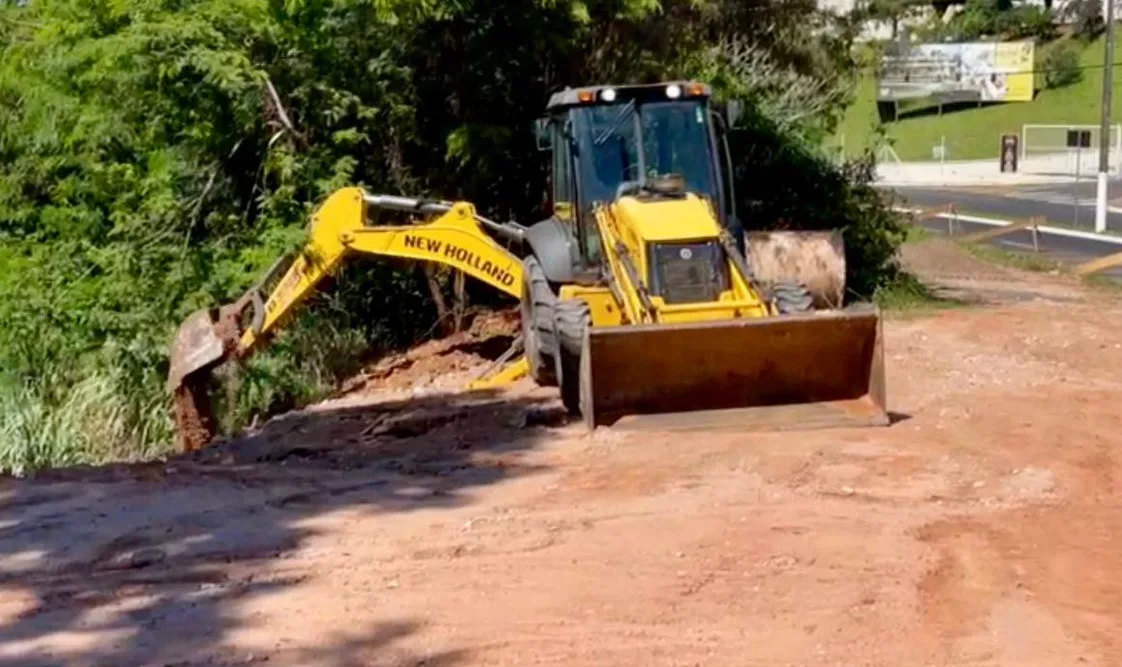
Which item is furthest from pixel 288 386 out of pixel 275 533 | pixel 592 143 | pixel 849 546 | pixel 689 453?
pixel 849 546

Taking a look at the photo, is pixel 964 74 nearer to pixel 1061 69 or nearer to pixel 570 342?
pixel 1061 69

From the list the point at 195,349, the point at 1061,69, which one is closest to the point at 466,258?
the point at 195,349

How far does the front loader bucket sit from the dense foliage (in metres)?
7.11

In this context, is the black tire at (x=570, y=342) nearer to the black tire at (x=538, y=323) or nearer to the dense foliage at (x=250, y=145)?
the black tire at (x=538, y=323)

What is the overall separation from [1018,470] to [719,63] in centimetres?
1299

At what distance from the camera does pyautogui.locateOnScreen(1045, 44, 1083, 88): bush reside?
259 ft

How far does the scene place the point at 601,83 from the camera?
71.2ft

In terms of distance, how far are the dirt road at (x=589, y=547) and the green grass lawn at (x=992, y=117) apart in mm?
60333

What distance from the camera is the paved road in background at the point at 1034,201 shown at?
154 ft

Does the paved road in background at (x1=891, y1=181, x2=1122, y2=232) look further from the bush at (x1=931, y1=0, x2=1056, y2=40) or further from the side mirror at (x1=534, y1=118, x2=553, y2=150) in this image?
the side mirror at (x1=534, y1=118, x2=553, y2=150)

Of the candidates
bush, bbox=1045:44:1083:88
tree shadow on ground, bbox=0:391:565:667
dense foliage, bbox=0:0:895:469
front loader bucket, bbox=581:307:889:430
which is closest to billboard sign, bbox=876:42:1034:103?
bush, bbox=1045:44:1083:88

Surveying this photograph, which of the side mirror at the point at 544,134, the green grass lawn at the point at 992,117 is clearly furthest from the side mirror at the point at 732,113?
the green grass lawn at the point at 992,117

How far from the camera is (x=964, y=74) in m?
81.7

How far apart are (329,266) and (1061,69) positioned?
67864mm
